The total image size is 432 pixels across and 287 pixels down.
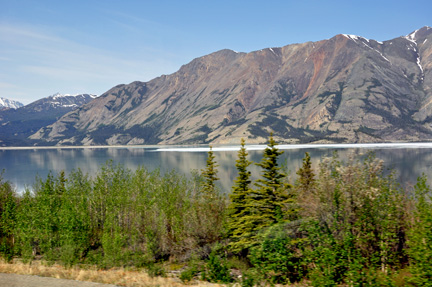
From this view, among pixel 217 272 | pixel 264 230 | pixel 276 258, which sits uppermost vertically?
pixel 276 258

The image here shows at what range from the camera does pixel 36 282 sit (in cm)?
1800

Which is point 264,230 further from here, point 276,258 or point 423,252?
point 423,252

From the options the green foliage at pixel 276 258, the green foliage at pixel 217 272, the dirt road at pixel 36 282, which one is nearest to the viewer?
the dirt road at pixel 36 282

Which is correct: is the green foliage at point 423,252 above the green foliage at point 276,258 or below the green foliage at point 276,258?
above

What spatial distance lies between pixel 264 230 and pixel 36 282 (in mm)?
15674

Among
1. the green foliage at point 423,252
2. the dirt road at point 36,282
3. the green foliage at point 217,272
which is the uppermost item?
the green foliage at point 423,252

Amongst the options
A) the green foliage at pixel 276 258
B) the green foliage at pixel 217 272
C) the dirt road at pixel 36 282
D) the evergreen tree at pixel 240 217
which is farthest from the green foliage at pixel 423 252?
the dirt road at pixel 36 282

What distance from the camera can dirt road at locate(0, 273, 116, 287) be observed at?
17422mm

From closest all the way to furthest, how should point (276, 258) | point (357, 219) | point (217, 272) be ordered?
point (276, 258), point (357, 219), point (217, 272)

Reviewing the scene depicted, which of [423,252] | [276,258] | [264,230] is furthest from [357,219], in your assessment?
[264,230]

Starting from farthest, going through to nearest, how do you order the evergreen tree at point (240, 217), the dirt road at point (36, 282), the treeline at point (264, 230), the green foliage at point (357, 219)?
the evergreen tree at point (240, 217) < the green foliage at point (357, 219) < the treeline at point (264, 230) < the dirt road at point (36, 282)

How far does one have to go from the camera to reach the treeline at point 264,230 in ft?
58.5

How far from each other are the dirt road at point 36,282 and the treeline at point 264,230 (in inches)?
232

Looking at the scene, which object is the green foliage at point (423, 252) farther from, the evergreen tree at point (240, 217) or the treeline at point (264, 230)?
the evergreen tree at point (240, 217)
